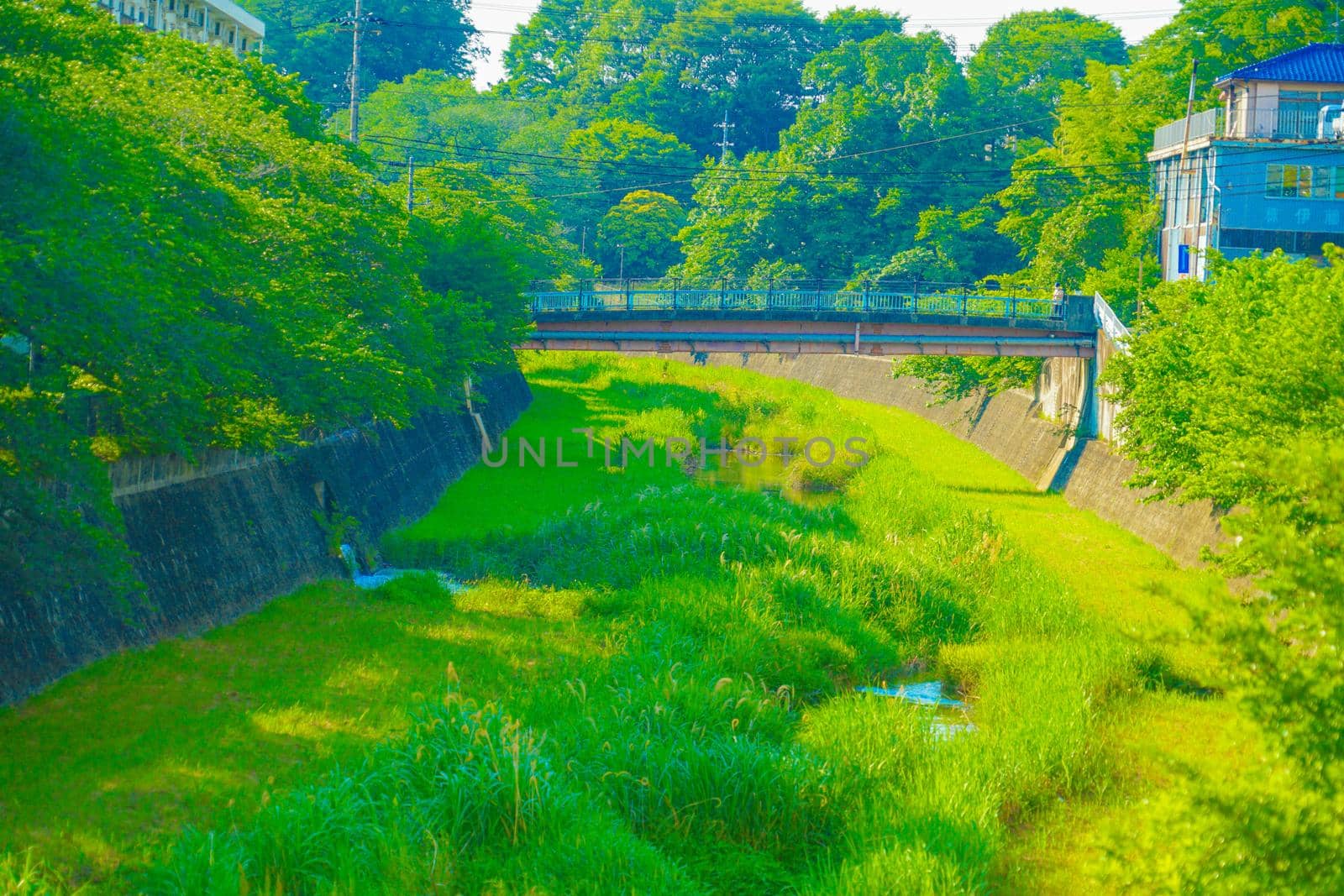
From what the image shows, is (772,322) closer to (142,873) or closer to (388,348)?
(388,348)

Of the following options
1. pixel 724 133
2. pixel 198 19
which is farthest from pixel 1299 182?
pixel 724 133

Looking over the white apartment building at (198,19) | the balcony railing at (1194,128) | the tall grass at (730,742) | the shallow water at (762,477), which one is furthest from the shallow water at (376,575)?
the balcony railing at (1194,128)

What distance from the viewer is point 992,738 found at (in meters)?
16.7

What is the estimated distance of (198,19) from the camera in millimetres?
63469

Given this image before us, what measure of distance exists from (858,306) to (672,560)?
75.6 ft

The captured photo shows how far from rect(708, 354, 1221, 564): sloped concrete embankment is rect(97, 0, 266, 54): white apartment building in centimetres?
3132

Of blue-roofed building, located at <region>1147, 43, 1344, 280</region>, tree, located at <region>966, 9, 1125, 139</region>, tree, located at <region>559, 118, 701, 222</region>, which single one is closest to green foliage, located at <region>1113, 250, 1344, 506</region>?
blue-roofed building, located at <region>1147, 43, 1344, 280</region>

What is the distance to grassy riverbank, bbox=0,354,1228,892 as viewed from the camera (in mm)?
12211

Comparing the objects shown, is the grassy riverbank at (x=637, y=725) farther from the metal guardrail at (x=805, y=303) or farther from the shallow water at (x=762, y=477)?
the metal guardrail at (x=805, y=303)

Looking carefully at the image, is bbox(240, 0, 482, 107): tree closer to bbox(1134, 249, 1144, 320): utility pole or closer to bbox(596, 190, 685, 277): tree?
bbox(596, 190, 685, 277): tree

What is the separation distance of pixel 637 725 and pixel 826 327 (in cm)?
3181

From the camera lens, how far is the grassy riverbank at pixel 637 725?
12.2 m

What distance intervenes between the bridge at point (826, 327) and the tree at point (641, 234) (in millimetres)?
44569

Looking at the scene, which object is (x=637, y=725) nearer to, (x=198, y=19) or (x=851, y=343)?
(x=851, y=343)
